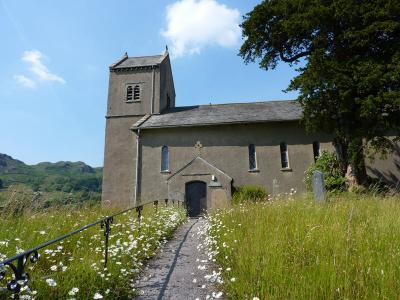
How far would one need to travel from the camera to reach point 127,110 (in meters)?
23.8

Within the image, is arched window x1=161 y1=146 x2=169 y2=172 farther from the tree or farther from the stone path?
the stone path

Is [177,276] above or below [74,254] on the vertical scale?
below

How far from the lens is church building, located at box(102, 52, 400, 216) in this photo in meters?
19.0

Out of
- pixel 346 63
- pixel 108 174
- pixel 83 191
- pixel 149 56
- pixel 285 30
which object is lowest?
pixel 83 191

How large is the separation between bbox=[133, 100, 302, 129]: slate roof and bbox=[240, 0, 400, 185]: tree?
4777 millimetres

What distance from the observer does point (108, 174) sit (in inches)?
865

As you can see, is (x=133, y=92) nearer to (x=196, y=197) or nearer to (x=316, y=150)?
(x=196, y=197)

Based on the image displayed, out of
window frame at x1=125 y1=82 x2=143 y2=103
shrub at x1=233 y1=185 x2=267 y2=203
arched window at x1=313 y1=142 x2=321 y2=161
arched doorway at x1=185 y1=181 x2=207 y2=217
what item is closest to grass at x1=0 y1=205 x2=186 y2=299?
shrub at x1=233 y1=185 x2=267 y2=203

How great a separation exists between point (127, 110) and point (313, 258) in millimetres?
22013

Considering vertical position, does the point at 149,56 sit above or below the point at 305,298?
above

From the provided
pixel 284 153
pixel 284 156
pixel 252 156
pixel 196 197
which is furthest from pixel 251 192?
pixel 284 153

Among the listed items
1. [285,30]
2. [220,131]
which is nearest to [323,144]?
[220,131]

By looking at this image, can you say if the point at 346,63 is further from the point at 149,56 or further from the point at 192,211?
the point at 149,56

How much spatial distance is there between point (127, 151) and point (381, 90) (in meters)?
17.3
